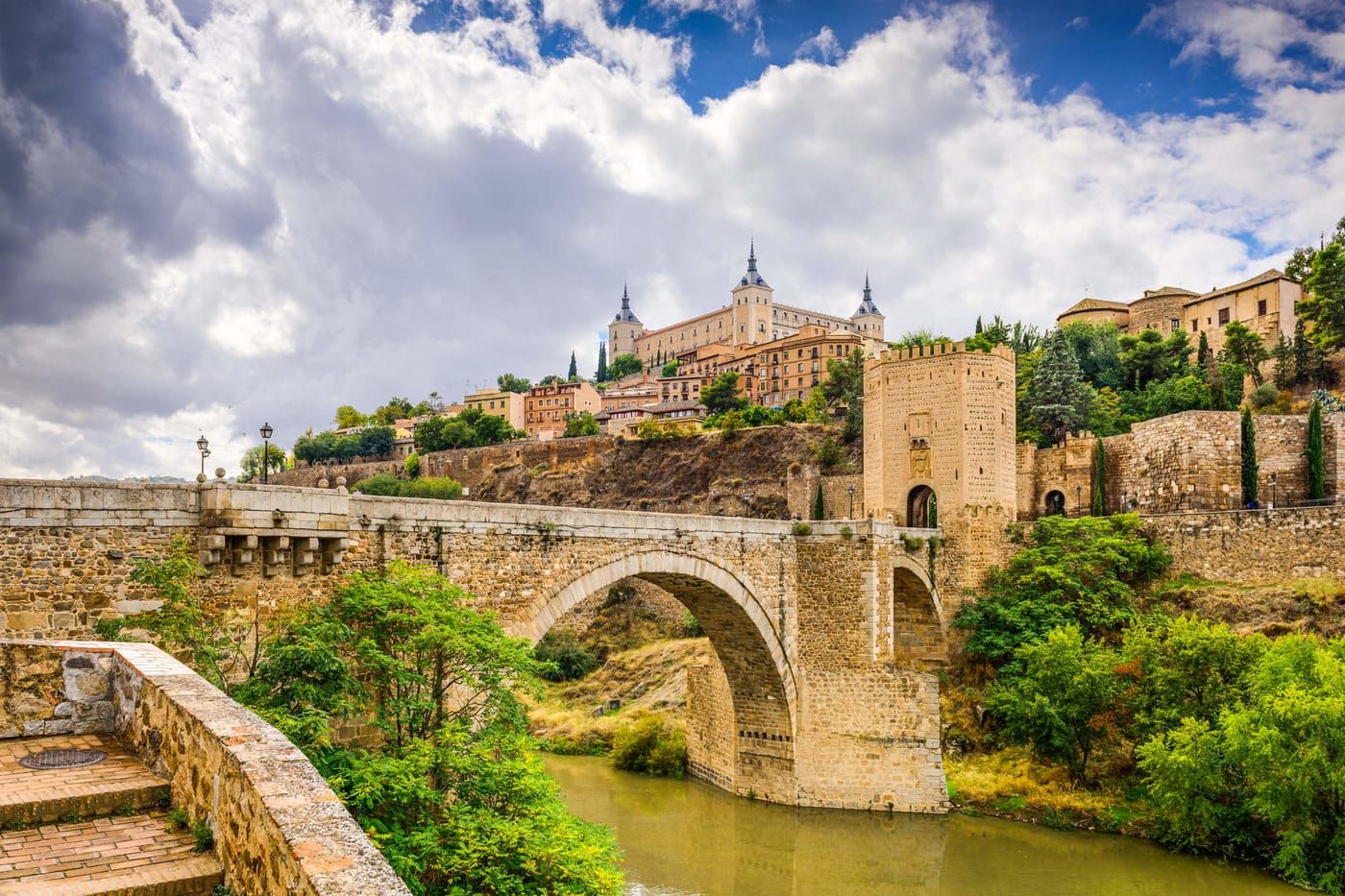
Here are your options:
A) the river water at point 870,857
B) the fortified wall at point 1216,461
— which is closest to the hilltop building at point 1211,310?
the fortified wall at point 1216,461

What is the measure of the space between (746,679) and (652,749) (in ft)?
13.9

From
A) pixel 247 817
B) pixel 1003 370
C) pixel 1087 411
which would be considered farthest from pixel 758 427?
pixel 247 817

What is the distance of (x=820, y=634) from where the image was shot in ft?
64.2

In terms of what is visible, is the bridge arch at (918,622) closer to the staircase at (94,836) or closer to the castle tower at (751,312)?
the staircase at (94,836)

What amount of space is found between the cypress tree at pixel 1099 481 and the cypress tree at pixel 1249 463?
13.3 ft

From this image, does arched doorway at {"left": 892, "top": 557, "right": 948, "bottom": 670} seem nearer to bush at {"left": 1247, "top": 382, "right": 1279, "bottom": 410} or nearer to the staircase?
bush at {"left": 1247, "top": 382, "right": 1279, "bottom": 410}

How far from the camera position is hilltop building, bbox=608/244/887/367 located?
92312 millimetres

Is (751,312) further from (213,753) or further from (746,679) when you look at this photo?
(213,753)

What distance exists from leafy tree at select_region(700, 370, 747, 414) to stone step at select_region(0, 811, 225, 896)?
61.4 metres

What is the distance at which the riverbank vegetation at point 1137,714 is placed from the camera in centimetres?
1422

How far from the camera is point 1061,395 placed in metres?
35.3

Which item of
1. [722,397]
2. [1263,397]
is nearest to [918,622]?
[1263,397]

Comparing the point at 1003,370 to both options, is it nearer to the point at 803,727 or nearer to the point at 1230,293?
the point at 803,727

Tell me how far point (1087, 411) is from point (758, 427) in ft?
54.8
